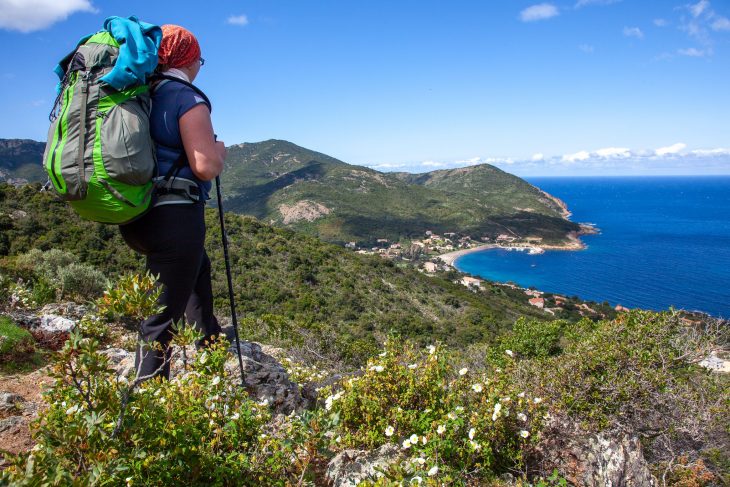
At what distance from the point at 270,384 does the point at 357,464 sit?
58.8 inches

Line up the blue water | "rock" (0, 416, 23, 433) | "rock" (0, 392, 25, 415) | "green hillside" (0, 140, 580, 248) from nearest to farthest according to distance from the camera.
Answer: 1. "rock" (0, 416, 23, 433)
2. "rock" (0, 392, 25, 415)
3. the blue water
4. "green hillside" (0, 140, 580, 248)

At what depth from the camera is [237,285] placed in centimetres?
2316

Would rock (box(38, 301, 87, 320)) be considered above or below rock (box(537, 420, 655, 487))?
above

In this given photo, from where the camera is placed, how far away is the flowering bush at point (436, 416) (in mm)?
2180

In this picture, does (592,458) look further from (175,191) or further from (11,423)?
(11,423)

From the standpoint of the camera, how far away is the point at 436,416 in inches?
95.9

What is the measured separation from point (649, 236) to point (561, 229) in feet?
76.5

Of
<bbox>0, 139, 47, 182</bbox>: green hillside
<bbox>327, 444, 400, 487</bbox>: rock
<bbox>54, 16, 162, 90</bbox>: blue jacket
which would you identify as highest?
<bbox>0, 139, 47, 182</bbox>: green hillside

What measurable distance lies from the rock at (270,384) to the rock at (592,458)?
193 centimetres

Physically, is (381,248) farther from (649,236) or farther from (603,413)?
(603,413)

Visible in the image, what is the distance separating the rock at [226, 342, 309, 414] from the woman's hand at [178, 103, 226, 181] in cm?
Result: 174

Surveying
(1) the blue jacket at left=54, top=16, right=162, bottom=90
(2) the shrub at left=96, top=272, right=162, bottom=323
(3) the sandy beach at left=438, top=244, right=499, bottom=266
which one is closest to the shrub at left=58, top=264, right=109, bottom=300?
(1) the blue jacket at left=54, top=16, right=162, bottom=90

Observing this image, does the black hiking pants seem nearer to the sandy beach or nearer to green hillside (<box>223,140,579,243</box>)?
the sandy beach

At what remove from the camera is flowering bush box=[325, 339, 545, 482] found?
2180 millimetres
